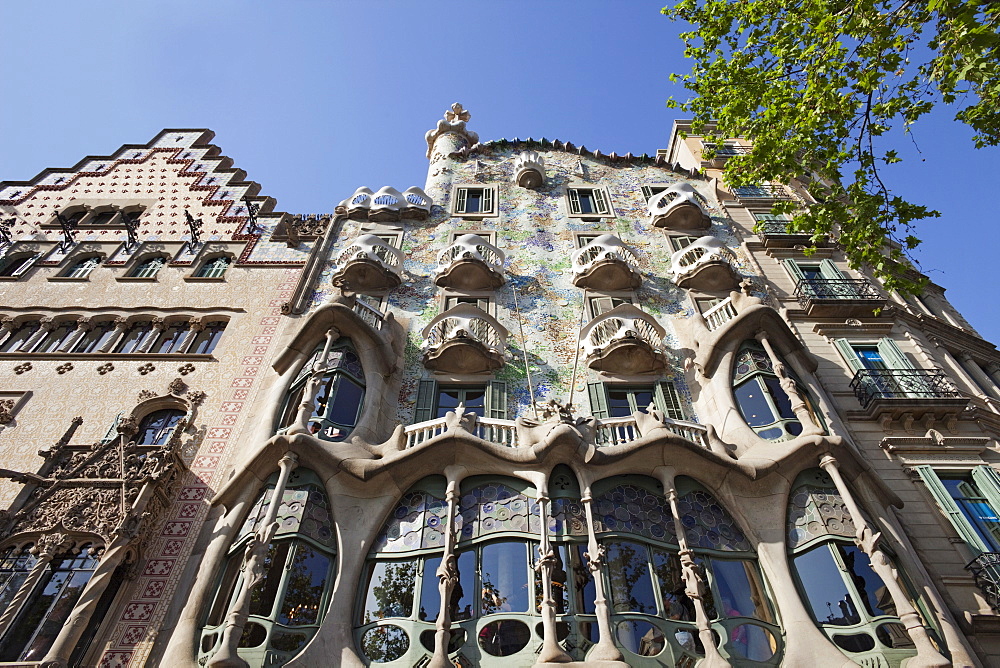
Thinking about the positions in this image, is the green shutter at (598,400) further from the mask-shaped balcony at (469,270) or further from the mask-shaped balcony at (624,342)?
the mask-shaped balcony at (469,270)

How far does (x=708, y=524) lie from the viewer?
11.3 m

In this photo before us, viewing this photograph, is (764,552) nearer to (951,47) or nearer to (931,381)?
(931,381)

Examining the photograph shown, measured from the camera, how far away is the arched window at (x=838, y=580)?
9586 millimetres

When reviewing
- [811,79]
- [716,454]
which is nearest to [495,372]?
[716,454]

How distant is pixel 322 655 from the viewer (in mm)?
9211

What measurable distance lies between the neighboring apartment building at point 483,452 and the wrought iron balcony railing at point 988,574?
76 mm

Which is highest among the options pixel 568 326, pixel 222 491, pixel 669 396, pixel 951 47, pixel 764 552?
pixel 568 326

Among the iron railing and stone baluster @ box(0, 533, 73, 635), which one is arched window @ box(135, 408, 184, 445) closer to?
stone baluster @ box(0, 533, 73, 635)

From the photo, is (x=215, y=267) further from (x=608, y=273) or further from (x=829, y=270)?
(x=829, y=270)

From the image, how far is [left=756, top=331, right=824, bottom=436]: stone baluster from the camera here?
12.1 metres

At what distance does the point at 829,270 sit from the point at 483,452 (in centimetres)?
1277

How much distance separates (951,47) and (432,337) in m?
11.4

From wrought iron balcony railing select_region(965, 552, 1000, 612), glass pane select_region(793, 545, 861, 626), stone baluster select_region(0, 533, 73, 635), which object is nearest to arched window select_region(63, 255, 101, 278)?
stone baluster select_region(0, 533, 73, 635)

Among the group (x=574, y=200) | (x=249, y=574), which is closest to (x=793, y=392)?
(x=249, y=574)
